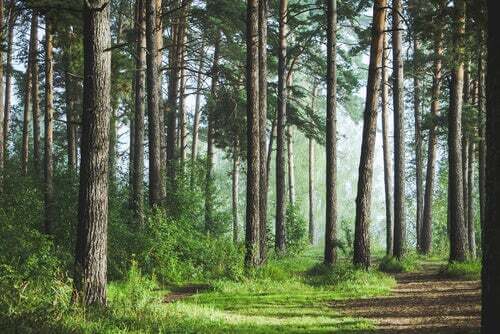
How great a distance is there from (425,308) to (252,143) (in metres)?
6.16

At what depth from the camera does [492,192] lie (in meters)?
4.43

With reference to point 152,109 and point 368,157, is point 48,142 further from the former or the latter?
point 368,157

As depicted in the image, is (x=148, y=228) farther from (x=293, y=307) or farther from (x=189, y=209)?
(x=293, y=307)

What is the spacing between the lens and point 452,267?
14.0 meters

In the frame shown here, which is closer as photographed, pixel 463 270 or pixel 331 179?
pixel 463 270

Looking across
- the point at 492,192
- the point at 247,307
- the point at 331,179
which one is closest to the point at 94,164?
the point at 247,307

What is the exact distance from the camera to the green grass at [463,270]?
→ 13.2 meters

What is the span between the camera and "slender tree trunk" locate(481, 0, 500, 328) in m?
4.34

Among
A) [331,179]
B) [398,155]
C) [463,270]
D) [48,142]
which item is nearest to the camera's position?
[463,270]

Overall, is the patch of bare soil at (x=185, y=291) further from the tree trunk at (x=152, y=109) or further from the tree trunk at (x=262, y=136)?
the tree trunk at (x=152, y=109)

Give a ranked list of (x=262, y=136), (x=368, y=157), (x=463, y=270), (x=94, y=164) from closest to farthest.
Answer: (x=94, y=164), (x=463, y=270), (x=368, y=157), (x=262, y=136)

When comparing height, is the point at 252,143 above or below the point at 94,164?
above

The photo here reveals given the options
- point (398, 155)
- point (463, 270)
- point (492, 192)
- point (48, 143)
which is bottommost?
point (463, 270)

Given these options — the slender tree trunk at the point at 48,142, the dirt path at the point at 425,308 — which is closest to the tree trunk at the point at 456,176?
the dirt path at the point at 425,308
